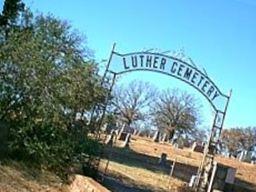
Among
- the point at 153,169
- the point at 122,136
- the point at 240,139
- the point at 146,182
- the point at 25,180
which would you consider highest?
the point at 240,139

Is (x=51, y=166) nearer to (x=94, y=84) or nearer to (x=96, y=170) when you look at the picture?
(x=96, y=170)

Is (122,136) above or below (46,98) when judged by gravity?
above

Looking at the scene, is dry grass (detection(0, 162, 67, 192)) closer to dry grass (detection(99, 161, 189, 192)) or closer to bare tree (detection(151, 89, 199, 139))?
dry grass (detection(99, 161, 189, 192))

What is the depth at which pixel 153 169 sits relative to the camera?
99.7 ft

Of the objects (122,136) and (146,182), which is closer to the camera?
(146,182)

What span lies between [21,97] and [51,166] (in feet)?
8.33

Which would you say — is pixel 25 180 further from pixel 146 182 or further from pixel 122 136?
pixel 122 136

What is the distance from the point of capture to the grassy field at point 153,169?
22.1m

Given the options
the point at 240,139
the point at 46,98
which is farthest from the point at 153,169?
the point at 240,139

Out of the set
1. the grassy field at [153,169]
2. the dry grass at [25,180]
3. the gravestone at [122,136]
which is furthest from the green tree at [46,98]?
the gravestone at [122,136]

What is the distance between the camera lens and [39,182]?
46.1 ft

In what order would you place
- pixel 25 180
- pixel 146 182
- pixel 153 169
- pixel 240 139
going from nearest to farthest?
1. pixel 25 180
2. pixel 146 182
3. pixel 153 169
4. pixel 240 139

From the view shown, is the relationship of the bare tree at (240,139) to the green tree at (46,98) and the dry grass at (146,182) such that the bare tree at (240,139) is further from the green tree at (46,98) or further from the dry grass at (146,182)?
the green tree at (46,98)

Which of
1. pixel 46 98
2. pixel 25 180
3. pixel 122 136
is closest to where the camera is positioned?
pixel 25 180
